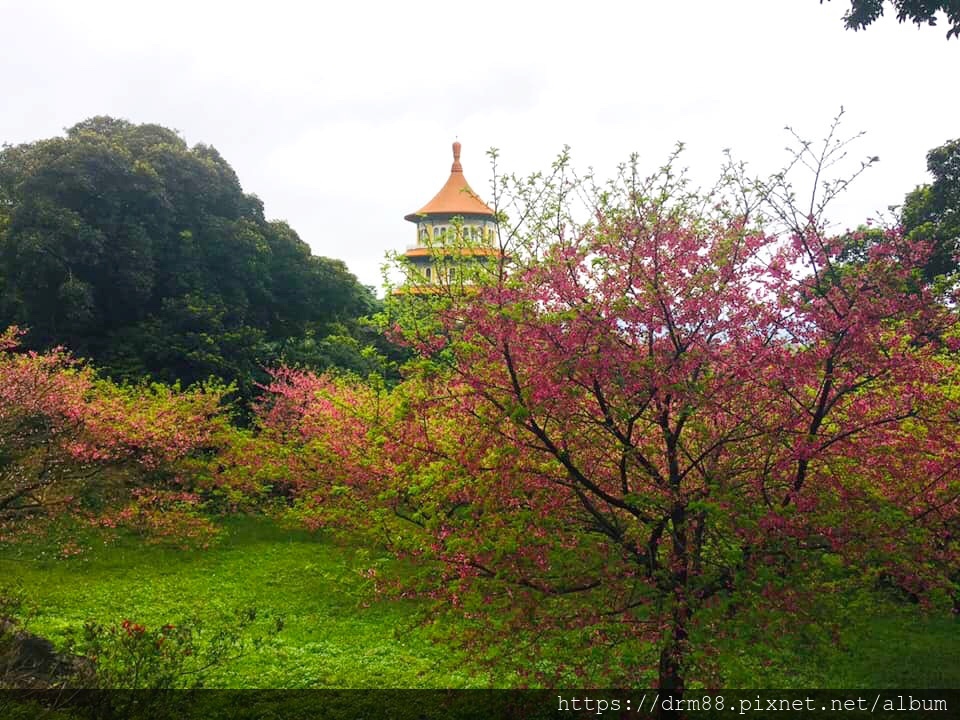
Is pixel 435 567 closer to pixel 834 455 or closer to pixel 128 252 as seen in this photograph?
pixel 834 455

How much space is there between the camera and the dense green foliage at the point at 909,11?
11.1 metres

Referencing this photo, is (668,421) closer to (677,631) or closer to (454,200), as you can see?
(677,631)

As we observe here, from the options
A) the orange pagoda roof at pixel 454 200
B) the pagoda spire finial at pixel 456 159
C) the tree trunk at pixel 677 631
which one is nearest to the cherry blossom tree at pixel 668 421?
the tree trunk at pixel 677 631

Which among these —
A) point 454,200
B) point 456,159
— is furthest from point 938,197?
point 456,159

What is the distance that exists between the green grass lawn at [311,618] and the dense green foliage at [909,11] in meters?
8.51

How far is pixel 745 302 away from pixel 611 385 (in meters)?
1.30

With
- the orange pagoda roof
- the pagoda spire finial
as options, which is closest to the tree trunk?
the orange pagoda roof

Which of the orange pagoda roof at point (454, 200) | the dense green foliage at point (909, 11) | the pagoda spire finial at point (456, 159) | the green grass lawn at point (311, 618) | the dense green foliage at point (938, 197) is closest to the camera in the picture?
the green grass lawn at point (311, 618)

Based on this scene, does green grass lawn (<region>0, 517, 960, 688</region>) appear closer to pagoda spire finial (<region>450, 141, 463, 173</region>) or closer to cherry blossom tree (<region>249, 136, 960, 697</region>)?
cherry blossom tree (<region>249, 136, 960, 697</region>)

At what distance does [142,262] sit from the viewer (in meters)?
21.2

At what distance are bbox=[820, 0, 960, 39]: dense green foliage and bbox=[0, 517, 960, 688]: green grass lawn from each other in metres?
8.51

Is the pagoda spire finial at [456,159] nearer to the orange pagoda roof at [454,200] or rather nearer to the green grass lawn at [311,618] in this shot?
the orange pagoda roof at [454,200]

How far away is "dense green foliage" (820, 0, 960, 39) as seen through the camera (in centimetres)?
1105

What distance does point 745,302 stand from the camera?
19.3 ft
